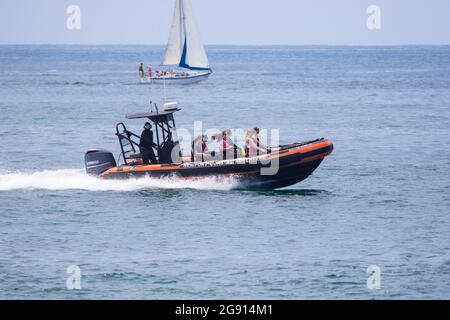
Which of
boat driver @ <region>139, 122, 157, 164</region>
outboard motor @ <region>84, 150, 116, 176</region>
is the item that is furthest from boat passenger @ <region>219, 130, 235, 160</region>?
outboard motor @ <region>84, 150, 116, 176</region>

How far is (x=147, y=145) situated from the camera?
2705 centimetres

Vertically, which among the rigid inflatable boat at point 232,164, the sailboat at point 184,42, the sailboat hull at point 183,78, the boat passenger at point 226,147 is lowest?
the rigid inflatable boat at point 232,164

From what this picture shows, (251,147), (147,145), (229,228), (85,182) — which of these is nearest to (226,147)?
(251,147)

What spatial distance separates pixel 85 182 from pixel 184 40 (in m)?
52.5

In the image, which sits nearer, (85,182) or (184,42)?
(85,182)

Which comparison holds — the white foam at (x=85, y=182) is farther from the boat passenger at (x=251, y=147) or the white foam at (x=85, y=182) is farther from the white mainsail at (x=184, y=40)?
the white mainsail at (x=184, y=40)

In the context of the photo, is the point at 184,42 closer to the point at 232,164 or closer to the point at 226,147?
the point at 226,147

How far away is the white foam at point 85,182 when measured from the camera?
1072 inches

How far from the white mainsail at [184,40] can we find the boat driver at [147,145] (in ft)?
176

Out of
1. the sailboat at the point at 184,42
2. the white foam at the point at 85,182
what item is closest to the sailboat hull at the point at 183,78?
the sailboat at the point at 184,42

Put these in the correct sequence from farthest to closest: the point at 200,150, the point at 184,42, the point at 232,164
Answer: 1. the point at 184,42
2. the point at 200,150
3. the point at 232,164

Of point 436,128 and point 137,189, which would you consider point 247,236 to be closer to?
point 137,189

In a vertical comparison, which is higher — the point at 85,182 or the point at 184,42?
the point at 184,42
